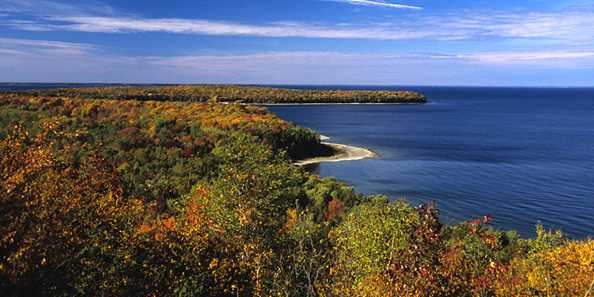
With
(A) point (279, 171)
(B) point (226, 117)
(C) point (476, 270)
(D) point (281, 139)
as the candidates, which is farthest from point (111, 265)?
(B) point (226, 117)

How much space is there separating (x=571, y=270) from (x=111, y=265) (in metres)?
19.0

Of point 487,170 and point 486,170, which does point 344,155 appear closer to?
point 486,170

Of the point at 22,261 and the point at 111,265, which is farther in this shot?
the point at 111,265

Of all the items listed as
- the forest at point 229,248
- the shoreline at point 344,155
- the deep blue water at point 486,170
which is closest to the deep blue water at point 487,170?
the deep blue water at point 486,170

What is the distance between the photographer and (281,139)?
84875mm

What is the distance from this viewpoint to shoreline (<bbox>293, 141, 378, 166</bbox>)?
83000 mm

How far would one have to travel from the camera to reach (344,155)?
87.7 metres

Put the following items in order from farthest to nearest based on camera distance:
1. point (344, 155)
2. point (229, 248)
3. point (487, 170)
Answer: point (344, 155) → point (487, 170) → point (229, 248)

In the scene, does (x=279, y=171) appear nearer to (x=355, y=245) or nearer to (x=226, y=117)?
(x=355, y=245)

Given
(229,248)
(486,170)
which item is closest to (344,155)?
(486,170)

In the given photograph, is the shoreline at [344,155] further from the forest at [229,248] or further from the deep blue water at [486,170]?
the forest at [229,248]

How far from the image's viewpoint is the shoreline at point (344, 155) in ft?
272

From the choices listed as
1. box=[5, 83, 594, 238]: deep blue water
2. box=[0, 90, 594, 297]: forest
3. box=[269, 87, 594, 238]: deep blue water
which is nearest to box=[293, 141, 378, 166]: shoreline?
box=[5, 83, 594, 238]: deep blue water

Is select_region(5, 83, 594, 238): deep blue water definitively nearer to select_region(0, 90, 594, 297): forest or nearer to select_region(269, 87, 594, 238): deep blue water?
select_region(269, 87, 594, 238): deep blue water
